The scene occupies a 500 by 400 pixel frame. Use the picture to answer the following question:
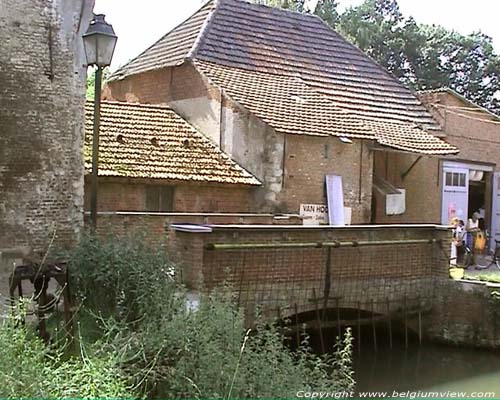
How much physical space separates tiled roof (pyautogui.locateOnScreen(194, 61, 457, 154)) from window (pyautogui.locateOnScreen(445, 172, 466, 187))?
110 cm

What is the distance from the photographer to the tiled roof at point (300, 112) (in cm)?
1836

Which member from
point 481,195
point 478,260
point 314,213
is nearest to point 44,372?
point 314,213

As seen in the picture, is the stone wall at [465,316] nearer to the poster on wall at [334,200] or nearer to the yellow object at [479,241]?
the poster on wall at [334,200]

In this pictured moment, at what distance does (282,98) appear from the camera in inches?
774

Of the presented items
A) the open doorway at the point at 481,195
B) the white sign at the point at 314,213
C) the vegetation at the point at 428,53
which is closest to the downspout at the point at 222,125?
the white sign at the point at 314,213

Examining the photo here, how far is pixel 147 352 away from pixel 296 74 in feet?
54.4

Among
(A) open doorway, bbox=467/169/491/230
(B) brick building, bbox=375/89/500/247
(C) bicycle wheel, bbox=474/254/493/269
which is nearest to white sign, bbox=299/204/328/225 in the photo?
(B) brick building, bbox=375/89/500/247

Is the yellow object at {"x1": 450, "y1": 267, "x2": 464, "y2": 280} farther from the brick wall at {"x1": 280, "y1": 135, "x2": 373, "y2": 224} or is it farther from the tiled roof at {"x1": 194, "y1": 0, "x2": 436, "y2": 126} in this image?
the tiled roof at {"x1": 194, "y1": 0, "x2": 436, "y2": 126}

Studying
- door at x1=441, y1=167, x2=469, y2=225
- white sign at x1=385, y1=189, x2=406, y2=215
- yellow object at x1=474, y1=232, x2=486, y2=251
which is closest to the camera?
yellow object at x1=474, y1=232, x2=486, y2=251

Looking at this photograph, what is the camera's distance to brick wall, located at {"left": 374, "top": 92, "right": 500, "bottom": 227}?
21.9 m

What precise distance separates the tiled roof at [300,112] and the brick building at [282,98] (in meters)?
0.04

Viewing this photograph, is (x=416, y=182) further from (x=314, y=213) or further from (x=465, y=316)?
(x=465, y=316)

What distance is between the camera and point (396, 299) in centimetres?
1466

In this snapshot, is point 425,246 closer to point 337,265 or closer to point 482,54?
point 337,265
